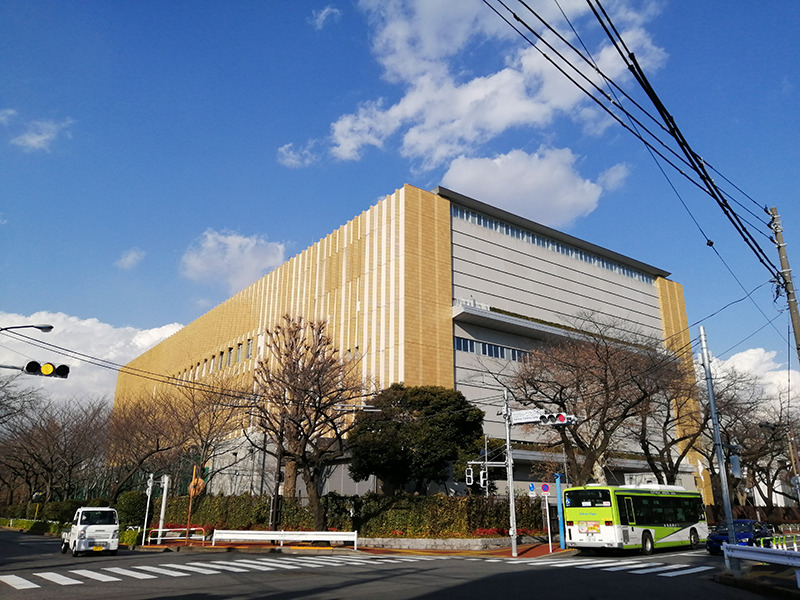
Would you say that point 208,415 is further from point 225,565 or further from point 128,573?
point 128,573

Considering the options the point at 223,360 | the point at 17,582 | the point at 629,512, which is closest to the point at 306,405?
the point at 629,512

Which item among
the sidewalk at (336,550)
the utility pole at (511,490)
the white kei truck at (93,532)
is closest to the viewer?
the white kei truck at (93,532)

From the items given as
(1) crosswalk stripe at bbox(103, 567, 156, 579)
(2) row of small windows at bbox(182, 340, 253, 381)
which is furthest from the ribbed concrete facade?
(1) crosswalk stripe at bbox(103, 567, 156, 579)

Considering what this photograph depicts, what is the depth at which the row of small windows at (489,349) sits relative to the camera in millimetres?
41938

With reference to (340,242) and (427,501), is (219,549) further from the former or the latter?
(340,242)

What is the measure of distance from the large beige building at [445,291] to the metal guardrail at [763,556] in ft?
80.8

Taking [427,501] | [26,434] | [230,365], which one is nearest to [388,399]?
[427,501]

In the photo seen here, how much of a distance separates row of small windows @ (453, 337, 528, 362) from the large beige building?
0.09 m

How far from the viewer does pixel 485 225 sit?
47.1m

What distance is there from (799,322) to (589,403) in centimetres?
1931

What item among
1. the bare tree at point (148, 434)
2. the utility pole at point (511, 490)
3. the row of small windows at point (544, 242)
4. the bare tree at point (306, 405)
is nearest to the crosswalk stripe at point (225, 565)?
the bare tree at point (306, 405)

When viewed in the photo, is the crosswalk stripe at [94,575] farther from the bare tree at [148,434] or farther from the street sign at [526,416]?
the bare tree at [148,434]

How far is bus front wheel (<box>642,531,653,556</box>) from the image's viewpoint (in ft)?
75.5

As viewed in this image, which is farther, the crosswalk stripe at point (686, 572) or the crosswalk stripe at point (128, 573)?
the crosswalk stripe at point (686, 572)
